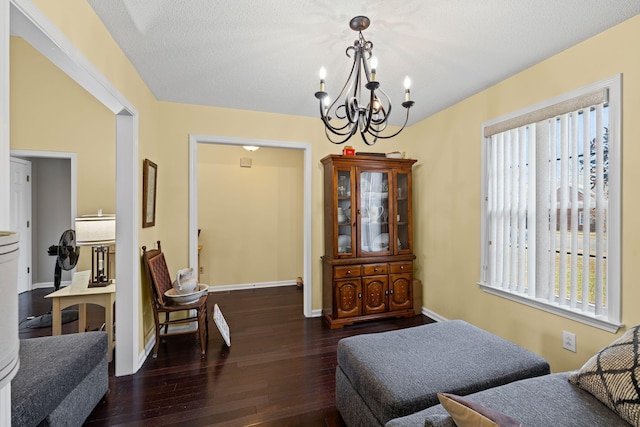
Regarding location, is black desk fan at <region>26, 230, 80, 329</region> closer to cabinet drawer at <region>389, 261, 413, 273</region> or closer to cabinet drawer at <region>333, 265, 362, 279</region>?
cabinet drawer at <region>333, 265, 362, 279</region>

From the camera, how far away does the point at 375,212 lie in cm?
349

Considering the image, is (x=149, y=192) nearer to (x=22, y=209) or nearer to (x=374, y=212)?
(x=374, y=212)

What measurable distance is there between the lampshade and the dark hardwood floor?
1089mm

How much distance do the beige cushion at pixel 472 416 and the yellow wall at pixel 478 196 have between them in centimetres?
164

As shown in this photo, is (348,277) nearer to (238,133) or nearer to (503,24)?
(238,133)

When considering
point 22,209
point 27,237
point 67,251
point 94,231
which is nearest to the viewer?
point 94,231

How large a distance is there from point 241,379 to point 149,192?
1809 mm

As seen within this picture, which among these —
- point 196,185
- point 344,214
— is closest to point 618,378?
point 344,214

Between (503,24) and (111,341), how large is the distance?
12.8 ft

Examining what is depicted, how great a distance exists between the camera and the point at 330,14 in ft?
5.65

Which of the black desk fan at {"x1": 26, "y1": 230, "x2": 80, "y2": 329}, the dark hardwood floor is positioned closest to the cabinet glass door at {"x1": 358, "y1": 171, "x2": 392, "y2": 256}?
the dark hardwood floor

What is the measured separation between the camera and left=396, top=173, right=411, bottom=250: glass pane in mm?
3578

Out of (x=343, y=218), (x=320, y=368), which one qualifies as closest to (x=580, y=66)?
(x=343, y=218)

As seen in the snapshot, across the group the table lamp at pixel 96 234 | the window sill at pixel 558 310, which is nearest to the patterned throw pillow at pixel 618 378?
the window sill at pixel 558 310
